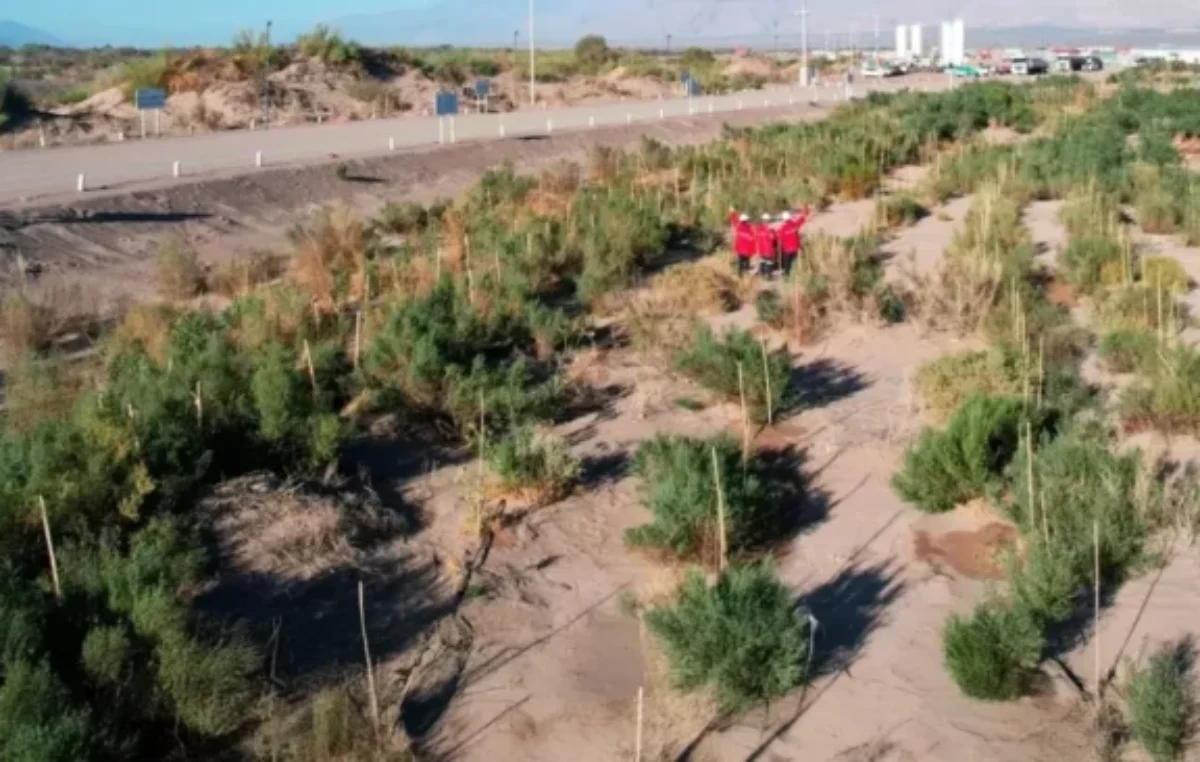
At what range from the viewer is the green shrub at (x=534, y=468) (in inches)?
461

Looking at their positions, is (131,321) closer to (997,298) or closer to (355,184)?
(997,298)

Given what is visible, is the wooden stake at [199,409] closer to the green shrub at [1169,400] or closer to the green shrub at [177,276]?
the green shrub at [1169,400]

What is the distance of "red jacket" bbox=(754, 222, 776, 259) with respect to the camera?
20109 mm

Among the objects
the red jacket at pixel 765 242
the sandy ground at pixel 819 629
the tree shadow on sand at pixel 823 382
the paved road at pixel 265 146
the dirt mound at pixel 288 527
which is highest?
the paved road at pixel 265 146

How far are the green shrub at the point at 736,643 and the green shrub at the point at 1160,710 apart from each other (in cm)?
188

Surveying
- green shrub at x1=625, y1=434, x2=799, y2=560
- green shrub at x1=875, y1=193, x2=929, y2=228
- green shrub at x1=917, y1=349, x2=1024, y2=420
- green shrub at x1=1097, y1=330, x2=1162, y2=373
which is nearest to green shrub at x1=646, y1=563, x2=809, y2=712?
green shrub at x1=625, y1=434, x2=799, y2=560

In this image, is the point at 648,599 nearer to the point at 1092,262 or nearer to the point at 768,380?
the point at 768,380

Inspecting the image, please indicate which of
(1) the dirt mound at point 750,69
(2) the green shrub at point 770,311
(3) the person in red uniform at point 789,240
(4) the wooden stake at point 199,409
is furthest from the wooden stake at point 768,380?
(1) the dirt mound at point 750,69

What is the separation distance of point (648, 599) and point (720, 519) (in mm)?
763

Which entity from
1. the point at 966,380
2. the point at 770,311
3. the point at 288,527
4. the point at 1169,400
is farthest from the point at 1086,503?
the point at 770,311

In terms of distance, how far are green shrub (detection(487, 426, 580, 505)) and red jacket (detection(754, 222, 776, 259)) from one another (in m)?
8.65

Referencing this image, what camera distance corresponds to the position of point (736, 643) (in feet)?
27.7

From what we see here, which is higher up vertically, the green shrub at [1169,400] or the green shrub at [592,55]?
the green shrub at [592,55]

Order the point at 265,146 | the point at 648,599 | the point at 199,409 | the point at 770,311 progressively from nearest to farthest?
1. the point at 648,599
2. the point at 199,409
3. the point at 770,311
4. the point at 265,146
